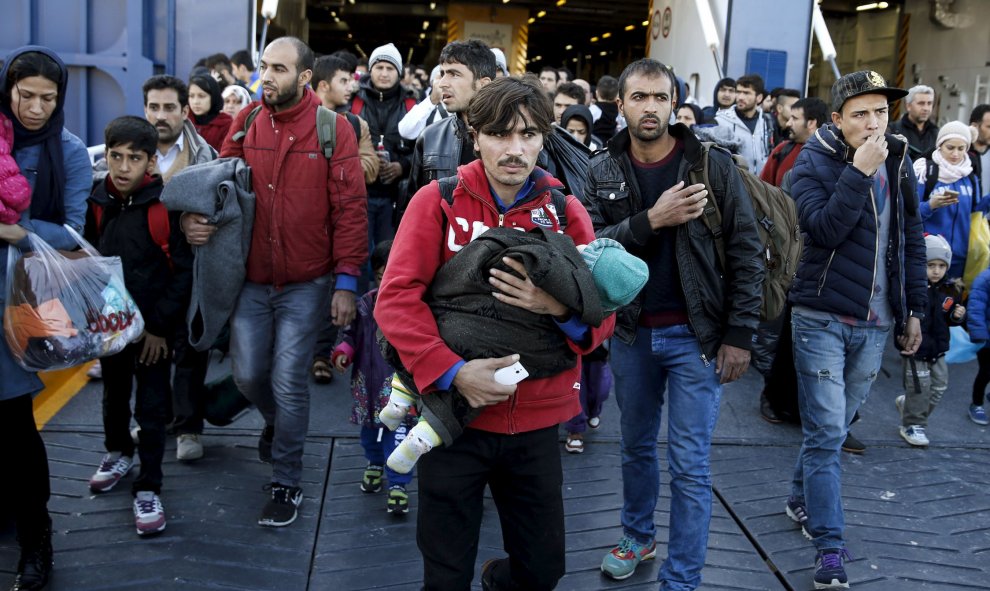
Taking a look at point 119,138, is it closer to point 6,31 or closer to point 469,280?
point 469,280

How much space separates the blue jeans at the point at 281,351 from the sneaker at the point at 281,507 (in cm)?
4

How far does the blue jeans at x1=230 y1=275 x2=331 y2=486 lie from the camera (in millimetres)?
4375

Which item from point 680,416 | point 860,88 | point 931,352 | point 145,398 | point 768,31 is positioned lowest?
point 145,398

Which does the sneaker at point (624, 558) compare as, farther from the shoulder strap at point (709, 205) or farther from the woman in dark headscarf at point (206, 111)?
the woman in dark headscarf at point (206, 111)

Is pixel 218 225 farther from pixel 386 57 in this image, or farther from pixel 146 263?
pixel 386 57

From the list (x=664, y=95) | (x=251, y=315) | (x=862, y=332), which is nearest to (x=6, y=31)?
(x=251, y=315)

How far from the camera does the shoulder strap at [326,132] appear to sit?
4363 millimetres

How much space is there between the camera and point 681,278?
362 cm

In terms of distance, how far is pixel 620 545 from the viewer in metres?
4.06

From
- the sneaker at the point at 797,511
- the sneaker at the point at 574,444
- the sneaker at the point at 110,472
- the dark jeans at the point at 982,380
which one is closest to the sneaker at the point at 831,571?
the sneaker at the point at 797,511

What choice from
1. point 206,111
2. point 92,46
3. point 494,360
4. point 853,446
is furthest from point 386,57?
point 494,360

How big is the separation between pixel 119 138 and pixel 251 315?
1.03m

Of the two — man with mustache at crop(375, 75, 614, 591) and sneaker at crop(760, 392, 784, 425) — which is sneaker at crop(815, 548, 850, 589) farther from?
sneaker at crop(760, 392, 784, 425)

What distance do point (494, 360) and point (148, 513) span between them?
2.32m
